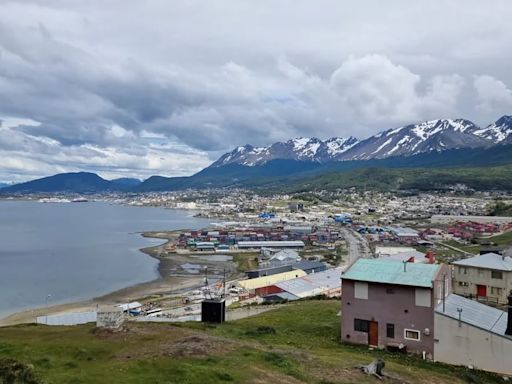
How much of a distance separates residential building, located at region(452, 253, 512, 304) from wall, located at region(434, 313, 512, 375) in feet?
45.3

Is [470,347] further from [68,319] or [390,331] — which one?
[68,319]

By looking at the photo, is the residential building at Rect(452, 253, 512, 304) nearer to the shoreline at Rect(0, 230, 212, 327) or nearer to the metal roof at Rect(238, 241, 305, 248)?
the shoreline at Rect(0, 230, 212, 327)

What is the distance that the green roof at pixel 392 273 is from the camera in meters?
21.3

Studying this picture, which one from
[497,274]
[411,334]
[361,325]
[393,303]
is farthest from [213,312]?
[497,274]

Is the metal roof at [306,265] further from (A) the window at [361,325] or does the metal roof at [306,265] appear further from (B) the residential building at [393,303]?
(A) the window at [361,325]

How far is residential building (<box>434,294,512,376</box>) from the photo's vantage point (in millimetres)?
18859

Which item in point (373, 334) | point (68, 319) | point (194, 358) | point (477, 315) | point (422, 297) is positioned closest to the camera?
point (194, 358)

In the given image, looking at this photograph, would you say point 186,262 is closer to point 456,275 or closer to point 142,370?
point 456,275

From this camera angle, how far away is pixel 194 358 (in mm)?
15500

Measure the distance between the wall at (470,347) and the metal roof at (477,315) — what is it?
0.80ft

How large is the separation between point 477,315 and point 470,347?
5.52ft

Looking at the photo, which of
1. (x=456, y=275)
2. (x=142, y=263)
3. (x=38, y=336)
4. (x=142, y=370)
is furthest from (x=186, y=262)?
(x=142, y=370)

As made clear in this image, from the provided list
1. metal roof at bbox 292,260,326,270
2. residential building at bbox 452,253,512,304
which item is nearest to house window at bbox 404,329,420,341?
residential building at bbox 452,253,512,304

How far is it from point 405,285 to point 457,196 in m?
191
